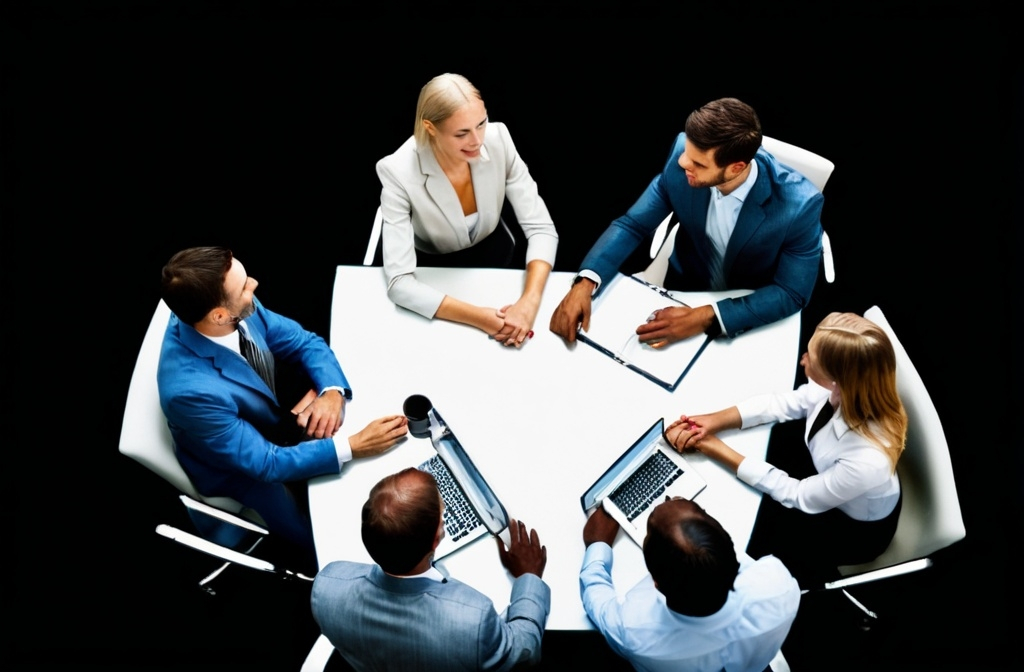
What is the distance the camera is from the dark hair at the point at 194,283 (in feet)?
6.46

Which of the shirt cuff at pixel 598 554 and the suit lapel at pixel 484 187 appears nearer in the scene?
the shirt cuff at pixel 598 554

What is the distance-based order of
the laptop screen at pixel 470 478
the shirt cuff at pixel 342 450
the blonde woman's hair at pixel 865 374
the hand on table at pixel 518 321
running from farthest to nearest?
1. the hand on table at pixel 518 321
2. the shirt cuff at pixel 342 450
3. the laptop screen at pixel 470 478
4. the blonde woman's hair at pixel 865 374

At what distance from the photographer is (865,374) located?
1.86 m

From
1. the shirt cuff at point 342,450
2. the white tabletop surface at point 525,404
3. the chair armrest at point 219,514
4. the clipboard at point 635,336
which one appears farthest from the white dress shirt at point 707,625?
the chair armrest at point 219,514

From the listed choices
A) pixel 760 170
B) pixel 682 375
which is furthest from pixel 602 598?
pixel 760 170

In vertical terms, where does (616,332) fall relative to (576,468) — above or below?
above

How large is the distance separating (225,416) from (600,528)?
1.09 metres

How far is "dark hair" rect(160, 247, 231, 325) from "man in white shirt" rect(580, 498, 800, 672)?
1.24 metres

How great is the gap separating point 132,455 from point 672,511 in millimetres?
1403

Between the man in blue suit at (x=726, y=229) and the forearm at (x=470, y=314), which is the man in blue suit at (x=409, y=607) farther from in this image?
the man in blue suit at (x=726, y=229)

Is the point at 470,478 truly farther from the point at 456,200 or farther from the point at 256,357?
the point at 456,200

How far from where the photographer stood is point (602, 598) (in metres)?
1.88

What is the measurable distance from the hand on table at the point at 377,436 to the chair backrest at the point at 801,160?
1.53 metres

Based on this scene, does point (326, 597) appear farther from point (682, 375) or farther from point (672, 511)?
point (682, 375)
